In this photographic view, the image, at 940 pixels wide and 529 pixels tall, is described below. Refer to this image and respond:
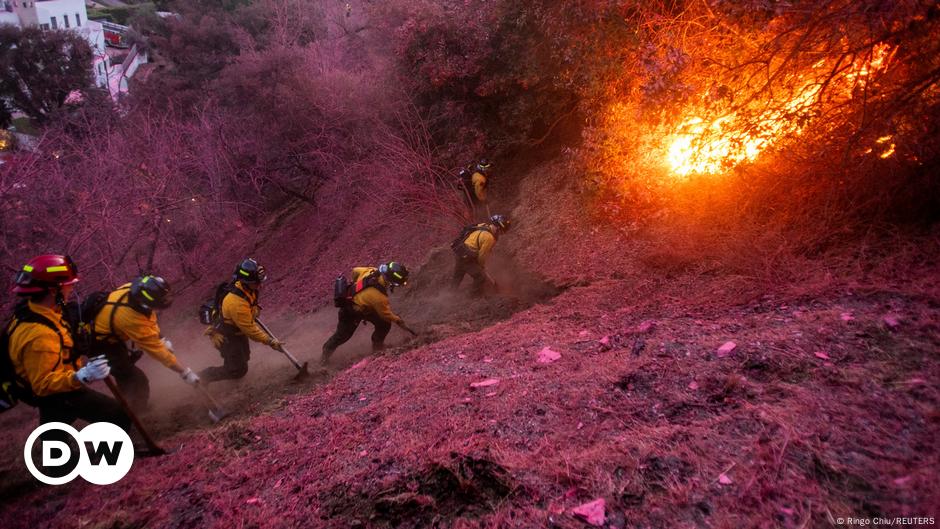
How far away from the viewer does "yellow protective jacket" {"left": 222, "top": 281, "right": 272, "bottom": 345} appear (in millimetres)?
5828

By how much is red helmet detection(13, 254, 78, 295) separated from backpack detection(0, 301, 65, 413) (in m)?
0.15

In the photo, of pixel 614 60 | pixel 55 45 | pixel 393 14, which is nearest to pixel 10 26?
pixel 55 45

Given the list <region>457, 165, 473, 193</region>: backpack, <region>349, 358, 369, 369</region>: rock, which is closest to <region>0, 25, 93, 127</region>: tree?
<region>457, 165, 473, 193</region>: backpack

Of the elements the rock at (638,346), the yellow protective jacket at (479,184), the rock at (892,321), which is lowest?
the rock at (638,346)

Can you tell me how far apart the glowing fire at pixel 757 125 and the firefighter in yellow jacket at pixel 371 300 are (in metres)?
4.69

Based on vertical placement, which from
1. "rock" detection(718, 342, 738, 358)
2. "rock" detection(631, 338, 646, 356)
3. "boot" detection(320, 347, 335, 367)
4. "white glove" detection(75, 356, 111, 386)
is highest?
"white glove" detection(75, 356, 111, 386)

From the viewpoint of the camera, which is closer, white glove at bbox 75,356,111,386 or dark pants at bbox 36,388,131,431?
white glove at bbox 75,356,111,386

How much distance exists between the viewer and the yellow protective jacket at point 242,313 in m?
5.83

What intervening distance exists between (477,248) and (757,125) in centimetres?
449

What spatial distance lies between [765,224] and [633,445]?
484cm

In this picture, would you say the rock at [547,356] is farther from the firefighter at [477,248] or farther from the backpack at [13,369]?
the backpack at [13,369]

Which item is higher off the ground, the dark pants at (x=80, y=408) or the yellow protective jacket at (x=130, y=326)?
the yellow protective jacket at (x=130, y=326)

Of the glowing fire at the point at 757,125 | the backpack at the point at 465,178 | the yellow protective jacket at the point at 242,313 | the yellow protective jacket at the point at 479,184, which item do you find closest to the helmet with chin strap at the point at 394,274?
the yellow protective jacket at the point at 242,313

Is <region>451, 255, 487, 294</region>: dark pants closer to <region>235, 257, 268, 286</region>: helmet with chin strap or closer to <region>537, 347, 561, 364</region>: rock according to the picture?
<region>537, 347, 561, 364</region>: rock
